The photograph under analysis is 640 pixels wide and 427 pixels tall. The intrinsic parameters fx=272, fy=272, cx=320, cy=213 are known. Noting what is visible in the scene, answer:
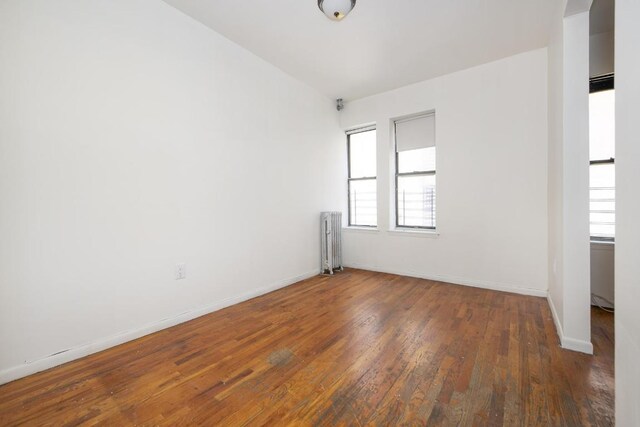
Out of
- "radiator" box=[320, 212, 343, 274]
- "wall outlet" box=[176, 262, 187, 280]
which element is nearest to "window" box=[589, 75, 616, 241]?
"radiator" box=[320, 212, 343, 274]

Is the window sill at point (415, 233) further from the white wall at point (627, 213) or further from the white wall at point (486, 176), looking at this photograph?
the white wall at point (627, 213)

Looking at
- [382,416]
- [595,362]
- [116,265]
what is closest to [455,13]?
[595,362]

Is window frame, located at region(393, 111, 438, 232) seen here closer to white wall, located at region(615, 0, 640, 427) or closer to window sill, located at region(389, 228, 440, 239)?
window sill, located at region(389, 228, 440, 239)

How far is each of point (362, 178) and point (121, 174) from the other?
3410 mm

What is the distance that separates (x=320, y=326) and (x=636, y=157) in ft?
7.11

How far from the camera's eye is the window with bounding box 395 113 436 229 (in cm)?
390

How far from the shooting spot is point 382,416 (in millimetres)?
1346

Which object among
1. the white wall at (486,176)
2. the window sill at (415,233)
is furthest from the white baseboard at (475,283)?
the window sill at (415,233)

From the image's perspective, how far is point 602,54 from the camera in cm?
274

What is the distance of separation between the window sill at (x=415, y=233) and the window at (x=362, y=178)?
39 centimetres

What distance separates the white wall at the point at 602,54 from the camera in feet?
8.88

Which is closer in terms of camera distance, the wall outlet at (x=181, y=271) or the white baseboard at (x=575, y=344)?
the white baseboard at (x=575, y=344)

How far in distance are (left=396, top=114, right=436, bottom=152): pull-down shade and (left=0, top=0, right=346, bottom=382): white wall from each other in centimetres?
199

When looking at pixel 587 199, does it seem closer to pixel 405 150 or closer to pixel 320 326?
pixel 320 326
